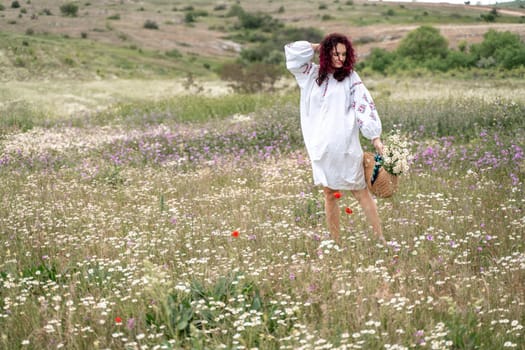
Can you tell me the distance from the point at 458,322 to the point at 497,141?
6416 millimetres

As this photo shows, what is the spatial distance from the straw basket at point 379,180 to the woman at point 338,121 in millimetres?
86

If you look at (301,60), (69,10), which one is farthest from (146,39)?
(301,60)

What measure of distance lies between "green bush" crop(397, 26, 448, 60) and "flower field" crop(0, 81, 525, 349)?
2526cm

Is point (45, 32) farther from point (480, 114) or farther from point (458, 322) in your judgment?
point (458, 322)

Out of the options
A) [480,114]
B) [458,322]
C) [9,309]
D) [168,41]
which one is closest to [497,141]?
[480,114]

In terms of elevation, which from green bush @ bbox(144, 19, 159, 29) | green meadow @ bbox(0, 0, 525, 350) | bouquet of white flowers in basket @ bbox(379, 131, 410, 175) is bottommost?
green meadow @ bbox(0, 0, 525, 350)

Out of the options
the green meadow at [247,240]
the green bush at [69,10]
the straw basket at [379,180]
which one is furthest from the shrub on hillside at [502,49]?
the green bush at [69,10]

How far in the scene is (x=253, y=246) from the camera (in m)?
5.99

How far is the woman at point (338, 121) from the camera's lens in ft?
19.1

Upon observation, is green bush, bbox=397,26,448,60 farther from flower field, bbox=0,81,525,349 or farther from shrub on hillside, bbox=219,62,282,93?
flower field, bbox=0,81,525,349

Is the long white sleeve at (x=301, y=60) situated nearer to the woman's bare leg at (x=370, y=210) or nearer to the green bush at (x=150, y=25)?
the woman's bare leg at (x=370, y=210)

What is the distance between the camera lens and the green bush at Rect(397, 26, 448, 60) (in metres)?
36.5

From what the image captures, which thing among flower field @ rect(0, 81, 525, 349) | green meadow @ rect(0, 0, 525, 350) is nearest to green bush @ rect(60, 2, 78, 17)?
green meadow @ rect(0, 0, 525, 350)

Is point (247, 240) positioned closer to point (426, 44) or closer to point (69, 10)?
point (426, 44)
